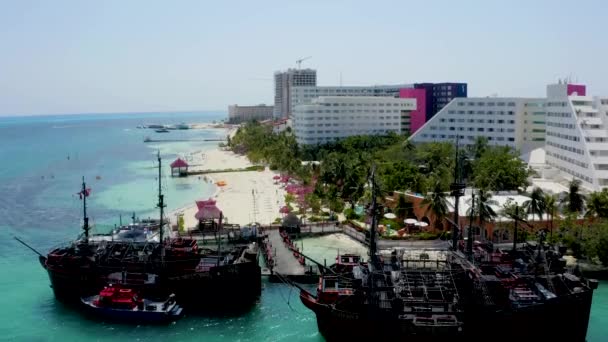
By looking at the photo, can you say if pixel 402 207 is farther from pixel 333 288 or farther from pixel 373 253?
pixel 333 288

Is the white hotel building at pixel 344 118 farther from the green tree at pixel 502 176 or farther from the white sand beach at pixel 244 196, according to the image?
the green tree at pixel 502 176

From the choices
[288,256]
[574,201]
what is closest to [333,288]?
[288,256]

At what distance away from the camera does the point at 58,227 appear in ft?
198

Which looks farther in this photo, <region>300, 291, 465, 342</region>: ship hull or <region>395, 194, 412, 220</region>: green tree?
<region>395, 194, 412, 220</region>: green tree

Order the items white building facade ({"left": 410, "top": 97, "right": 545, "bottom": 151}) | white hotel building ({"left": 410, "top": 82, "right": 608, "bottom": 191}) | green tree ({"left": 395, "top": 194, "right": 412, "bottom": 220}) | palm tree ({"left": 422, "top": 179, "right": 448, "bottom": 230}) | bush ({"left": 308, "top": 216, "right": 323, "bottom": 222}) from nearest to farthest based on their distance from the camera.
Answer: palm tree ({"left": 422, "top": 179, "right": 448, "bottom": 230}), green tree ({"left": 395, "top": 194, "right": 412, "bottom": 220}), bush ({"left": 308, "top": 216, "right": 323, "bottom": 222}), white hotel building ({"left": 410, "top": 82, "right": 608, "bottom": 191}), white building facade ({"left": 410, "top": 97, "right": 545, "bottom": 151})

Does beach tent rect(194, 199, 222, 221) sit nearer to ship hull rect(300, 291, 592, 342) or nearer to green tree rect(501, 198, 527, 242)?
ship hull rect(300, 291, 592, 342)

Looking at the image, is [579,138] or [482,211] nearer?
[482,211]

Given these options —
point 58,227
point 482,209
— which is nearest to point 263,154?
point 58,227

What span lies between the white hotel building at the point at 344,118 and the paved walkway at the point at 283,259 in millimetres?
67161

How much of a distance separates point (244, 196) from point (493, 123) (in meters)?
43.8

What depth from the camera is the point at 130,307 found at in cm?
3506

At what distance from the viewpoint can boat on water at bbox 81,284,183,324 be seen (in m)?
34.7

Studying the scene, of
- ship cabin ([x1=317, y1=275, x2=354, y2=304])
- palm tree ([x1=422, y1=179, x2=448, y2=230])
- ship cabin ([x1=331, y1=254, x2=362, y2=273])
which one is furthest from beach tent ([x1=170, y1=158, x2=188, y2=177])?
ship cabin ([x1=317, y1=275, x2=354, y2=304])

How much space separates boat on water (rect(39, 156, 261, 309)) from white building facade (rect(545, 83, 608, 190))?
3738 centimetres
